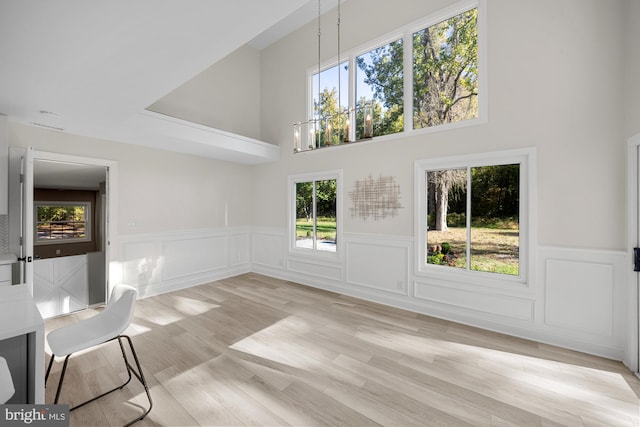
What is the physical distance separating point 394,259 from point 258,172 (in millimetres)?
3434

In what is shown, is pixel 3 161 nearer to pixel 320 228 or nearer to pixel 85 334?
pixel 85 334

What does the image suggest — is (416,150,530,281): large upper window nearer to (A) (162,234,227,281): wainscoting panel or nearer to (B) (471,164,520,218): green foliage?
(B) (471,164,520,218): green foliage

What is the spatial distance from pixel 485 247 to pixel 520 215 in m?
0.53

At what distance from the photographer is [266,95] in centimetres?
570

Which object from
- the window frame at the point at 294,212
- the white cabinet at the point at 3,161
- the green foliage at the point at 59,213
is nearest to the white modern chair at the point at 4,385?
the white cabinet at the point at 3,161

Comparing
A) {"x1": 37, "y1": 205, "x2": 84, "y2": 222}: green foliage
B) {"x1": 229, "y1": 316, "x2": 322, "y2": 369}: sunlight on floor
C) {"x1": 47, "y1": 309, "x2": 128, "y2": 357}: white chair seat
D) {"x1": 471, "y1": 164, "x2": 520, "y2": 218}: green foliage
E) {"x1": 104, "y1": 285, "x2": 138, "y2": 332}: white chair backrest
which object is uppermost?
{"x1": 471, "y1": 164, "x2": 520, "y2": 218}: green foliage

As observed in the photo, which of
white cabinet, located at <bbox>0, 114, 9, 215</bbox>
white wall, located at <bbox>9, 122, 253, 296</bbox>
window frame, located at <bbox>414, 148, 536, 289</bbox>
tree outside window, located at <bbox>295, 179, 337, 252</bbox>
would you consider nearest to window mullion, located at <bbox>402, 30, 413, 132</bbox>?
window frame, located at <bbox>414, 148, 536, 289</bbox>

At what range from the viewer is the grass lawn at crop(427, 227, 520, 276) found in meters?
3.12

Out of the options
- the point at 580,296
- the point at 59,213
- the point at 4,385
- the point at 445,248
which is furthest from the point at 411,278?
the point at 59,213

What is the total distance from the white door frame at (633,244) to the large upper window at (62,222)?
8.36m

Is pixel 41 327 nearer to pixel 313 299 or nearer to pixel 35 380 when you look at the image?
pixel 35 380

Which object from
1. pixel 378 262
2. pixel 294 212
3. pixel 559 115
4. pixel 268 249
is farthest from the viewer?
pixel 268 249

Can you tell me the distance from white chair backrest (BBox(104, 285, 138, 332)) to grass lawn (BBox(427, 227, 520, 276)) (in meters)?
3.37

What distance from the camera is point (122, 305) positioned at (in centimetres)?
204
